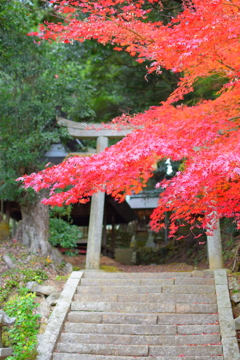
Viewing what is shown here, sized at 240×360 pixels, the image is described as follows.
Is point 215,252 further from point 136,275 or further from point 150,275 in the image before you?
point 136,275

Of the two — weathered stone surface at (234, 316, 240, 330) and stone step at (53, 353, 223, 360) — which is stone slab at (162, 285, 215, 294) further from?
stone step at (53, 353, 223, 360)

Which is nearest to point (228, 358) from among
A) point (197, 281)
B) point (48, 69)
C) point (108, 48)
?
point (197, 281)

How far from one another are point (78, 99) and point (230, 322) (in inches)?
306

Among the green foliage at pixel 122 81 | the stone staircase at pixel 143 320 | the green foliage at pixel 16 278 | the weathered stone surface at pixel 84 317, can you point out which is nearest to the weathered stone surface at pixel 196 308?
the stone staircase at pixel 143 320

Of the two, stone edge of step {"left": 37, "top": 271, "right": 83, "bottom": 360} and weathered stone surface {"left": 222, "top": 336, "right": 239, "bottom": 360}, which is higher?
weathered stone surface {"left": 222, "top": 336, "right": 239, "bottom": 360}

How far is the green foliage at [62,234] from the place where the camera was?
1158 centimetres

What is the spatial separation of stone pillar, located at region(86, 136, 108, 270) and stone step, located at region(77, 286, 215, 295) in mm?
2003

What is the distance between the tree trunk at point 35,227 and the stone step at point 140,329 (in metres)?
4.07

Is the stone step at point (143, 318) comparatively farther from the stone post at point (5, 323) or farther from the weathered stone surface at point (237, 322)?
the stone post at point (5, 323)

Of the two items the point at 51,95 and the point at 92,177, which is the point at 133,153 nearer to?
the point at 92,177

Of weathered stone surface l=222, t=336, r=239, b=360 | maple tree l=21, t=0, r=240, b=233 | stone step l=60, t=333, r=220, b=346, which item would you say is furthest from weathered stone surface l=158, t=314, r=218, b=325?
maple tree l=21, t=0, r=240, b=233

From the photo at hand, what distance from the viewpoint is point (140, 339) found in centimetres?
704

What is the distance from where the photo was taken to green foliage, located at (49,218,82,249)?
1158 centimetres

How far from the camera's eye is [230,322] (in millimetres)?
7059
